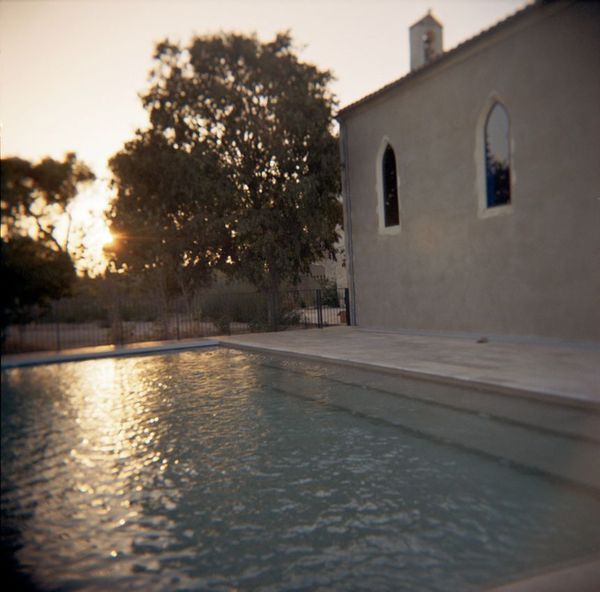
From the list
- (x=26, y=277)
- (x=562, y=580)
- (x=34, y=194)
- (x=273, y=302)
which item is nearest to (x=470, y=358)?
(x=562, y=580)

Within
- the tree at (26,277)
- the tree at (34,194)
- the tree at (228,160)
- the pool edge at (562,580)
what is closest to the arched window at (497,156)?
the tree at (228,160)

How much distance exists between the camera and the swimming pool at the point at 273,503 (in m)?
3.31

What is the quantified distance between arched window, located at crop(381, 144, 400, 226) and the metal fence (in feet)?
12.1

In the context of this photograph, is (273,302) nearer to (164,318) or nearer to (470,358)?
(164,318)

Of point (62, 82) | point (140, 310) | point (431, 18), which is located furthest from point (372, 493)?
point (431, 18)

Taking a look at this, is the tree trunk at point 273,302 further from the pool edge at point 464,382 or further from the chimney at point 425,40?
the chimney at point 425,40

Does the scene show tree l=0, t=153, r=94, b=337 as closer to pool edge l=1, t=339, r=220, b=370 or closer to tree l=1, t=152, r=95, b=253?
tree l=1, t=152, r=95, b=253

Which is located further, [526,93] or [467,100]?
[467,100]

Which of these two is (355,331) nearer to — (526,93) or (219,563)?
(526,93)

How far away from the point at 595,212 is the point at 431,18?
11.9m

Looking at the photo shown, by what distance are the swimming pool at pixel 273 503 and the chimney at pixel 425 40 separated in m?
15.9

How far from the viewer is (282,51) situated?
18.4 m

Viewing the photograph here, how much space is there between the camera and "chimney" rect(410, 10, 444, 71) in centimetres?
1911

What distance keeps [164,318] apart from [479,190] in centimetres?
1058
